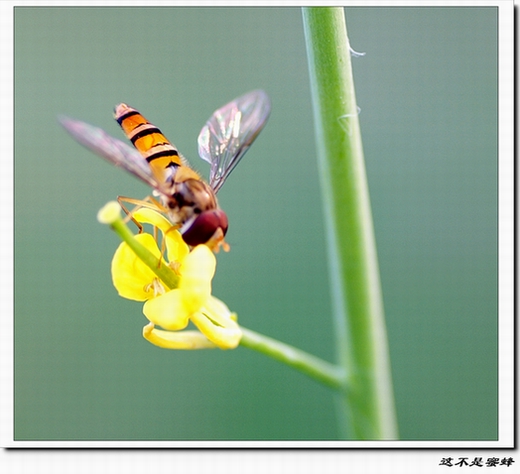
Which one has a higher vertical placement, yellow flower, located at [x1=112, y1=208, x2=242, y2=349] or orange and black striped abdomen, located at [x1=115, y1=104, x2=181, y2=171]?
orange and black striped abdomen, located at [x1=115, y1=104, x2=181, y2=171]

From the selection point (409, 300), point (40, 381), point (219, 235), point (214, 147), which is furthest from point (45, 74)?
point (219, 235)

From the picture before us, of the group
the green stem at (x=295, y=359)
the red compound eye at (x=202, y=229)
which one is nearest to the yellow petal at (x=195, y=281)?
the red compound eye at (x=202, y=229)

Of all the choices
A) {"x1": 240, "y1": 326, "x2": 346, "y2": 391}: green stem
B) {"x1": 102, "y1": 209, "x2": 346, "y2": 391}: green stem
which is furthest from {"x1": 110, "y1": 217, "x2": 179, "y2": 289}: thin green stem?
{"x1": 240, "y1": 326, "x2": 346, "y2": 391}: green stem

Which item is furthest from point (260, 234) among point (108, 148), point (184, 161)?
point (108, 148)

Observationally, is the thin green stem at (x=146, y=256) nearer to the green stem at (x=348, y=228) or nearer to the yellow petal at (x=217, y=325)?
the yellow petal at (x=217, y=325)

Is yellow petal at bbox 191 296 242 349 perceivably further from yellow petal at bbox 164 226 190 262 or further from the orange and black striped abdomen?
the orange and black striped abdomen
